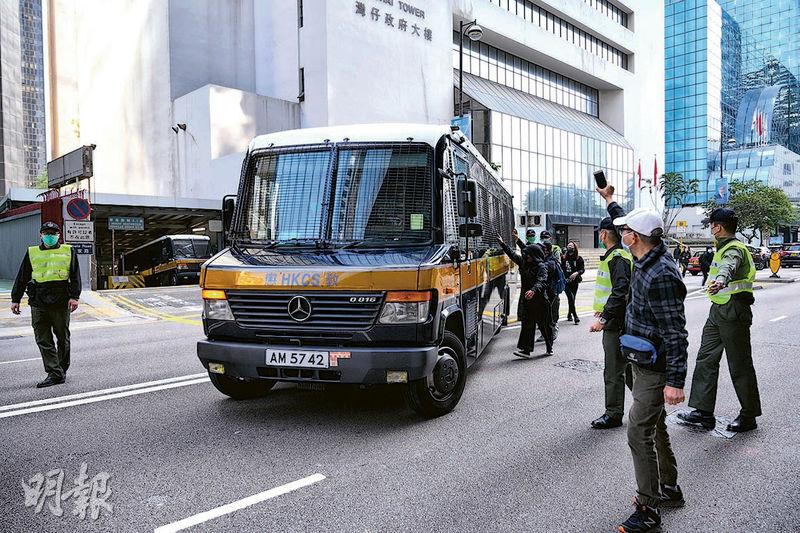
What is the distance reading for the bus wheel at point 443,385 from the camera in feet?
16.7

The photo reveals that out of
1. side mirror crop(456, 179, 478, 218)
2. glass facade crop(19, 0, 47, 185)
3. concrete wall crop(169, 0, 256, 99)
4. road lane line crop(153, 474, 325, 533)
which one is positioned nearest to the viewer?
road lane line crop(153, 474, 325, 533)

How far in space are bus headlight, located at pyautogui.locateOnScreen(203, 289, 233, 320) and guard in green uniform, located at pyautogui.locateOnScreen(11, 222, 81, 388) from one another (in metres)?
2.66

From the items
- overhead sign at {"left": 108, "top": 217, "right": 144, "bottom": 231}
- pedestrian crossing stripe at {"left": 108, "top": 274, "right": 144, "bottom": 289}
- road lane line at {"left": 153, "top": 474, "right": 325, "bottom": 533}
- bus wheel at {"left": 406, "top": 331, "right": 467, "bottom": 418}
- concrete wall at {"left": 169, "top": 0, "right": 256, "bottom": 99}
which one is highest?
concrete wall at {"left": 169, "top": 0, "right": 256, "bottom": 99}

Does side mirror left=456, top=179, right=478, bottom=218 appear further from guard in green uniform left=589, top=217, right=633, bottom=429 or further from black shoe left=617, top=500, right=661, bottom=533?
black shoe left=617, top=500, right=661, bottom=533

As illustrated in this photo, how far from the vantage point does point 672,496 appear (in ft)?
11.6

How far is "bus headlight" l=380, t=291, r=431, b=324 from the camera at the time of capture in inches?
180

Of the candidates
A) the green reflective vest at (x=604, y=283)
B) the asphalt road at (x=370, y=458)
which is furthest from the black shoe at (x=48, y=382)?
the green reflective vest at (x=604, y=283)

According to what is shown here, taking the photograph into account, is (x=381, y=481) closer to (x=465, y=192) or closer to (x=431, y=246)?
(x=431, y=246)

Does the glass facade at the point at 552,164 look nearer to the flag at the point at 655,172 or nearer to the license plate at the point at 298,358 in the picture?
the flag at the point at 655,172

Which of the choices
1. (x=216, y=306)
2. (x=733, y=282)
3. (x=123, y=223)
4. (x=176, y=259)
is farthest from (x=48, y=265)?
(x=123, y=223)

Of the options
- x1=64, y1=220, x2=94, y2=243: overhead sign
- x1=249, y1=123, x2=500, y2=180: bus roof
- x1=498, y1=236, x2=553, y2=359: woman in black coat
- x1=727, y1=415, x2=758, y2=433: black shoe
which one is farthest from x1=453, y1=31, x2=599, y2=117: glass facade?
x1=727, y1=415, x2=758, y2=433: black shoe

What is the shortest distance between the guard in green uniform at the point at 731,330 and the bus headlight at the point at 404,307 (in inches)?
100

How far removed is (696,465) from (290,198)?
404 centimetres

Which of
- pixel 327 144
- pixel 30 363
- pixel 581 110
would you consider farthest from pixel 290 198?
pixel 581 110
